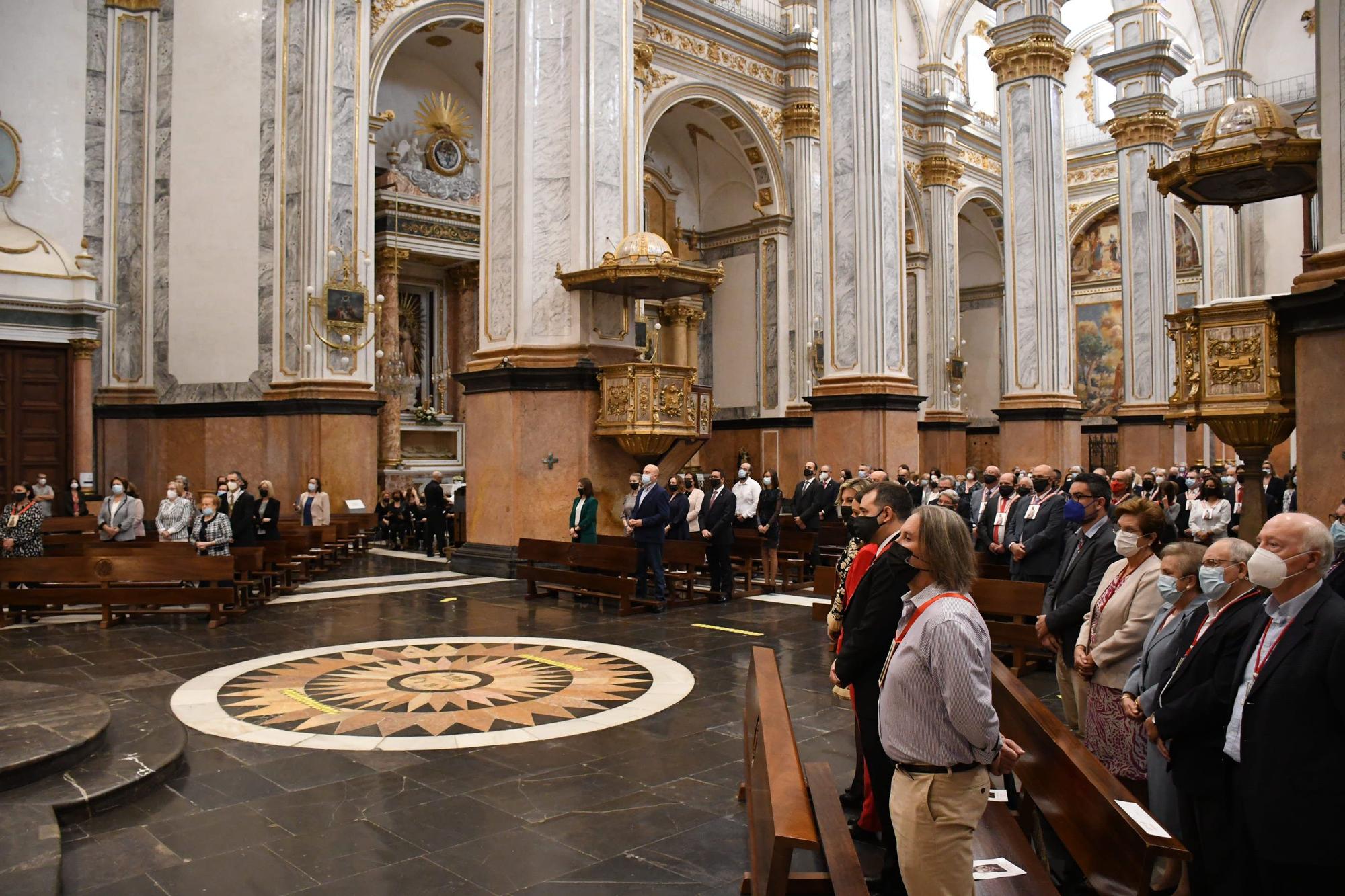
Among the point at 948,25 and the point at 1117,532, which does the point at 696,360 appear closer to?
the point at 948,25

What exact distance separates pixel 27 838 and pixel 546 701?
121 inches

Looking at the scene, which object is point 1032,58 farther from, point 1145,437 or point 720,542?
point 720,542

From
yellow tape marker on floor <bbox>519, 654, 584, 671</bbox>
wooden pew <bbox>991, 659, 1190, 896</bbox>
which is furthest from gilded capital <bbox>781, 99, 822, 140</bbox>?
wooden pew <bbox>991, 659, 1190, 896</bbox>

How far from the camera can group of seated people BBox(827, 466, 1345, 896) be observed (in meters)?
2.84

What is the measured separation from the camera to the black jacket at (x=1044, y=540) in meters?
7.61

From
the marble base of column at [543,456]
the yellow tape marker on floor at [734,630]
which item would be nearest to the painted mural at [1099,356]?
the marble base of column at [543,456]

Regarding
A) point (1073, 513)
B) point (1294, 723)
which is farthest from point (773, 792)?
point (1073, 513)

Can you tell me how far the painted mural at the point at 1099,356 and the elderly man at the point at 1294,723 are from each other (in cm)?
3187

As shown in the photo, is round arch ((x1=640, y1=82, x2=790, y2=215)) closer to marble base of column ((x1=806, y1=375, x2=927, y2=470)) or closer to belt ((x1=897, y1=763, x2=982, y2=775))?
marble base of column ((x1=806, y1=375, x2=927, y2=470))

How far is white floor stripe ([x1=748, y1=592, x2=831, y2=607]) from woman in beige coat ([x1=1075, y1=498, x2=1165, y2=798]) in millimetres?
6196

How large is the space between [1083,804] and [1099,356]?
3327cm

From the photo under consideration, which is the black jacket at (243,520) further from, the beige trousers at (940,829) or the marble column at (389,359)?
the marble column at (389,359)

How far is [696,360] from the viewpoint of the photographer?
2711 cm

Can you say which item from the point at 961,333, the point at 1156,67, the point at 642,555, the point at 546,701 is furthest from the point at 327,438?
the point at 961,333
